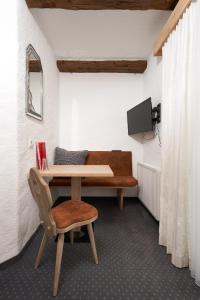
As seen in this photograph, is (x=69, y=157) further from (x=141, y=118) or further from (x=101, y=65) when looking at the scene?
(x=101, y=65)

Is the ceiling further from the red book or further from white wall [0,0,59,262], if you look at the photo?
the red book

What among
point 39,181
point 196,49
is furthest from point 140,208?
point 196,49

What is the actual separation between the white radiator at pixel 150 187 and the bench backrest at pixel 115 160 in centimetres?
23

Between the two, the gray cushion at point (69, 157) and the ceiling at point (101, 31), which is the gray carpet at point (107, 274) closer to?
the gray cushion at point (69, 157)

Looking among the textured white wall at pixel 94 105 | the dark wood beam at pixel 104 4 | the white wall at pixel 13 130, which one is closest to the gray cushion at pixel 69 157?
the textured white wall at pixel 94 105

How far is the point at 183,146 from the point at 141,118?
1.31m

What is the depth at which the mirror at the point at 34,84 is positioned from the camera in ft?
6.46

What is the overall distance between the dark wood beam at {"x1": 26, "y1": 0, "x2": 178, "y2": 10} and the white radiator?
1.77 metres

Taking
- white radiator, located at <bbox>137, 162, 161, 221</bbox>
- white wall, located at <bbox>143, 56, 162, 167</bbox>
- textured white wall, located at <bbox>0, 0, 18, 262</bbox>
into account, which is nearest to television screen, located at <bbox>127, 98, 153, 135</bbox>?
white wall, located at <bbox>143, 56, 162, 167</bbox>

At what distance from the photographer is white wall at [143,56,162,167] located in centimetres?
268

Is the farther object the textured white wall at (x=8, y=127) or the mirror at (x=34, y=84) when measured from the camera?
the mirror at (x=34, y=84)

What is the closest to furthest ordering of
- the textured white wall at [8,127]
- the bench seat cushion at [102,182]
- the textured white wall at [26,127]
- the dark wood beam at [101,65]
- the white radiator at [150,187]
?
the textured white wall at [8,127] < the textured white wall at [26,127] < the white radiator at [150,187] < the bench seat cushion at [102,182] < the dark wood beam at [101,65]

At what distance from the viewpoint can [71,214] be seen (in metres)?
1.59

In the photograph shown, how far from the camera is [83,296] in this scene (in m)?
1.34
